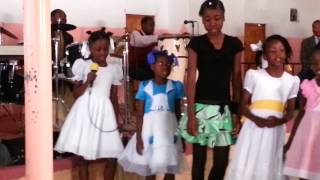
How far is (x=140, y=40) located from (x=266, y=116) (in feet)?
15.7

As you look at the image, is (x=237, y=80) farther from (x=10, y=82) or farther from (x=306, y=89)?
(x=10, y=82)

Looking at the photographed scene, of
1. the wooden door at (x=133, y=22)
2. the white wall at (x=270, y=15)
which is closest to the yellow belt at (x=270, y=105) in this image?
the wooden door at (x=133, y=22)

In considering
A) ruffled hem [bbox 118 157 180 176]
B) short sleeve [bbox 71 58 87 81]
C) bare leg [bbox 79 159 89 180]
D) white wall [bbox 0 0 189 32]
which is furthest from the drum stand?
white wall [bbox 0 0 189 32]

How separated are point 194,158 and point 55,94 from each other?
93.0 inches

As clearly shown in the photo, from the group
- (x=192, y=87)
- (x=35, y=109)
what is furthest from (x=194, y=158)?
(x=35, y=109)

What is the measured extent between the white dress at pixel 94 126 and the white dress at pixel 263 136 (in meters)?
0.87

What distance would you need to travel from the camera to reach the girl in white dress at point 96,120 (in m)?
3.21

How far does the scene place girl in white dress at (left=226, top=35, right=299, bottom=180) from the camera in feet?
9.08

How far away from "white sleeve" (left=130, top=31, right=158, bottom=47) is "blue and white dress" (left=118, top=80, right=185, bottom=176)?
13.8 feet

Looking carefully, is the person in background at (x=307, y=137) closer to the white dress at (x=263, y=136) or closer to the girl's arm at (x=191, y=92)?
the white dress at (x=263, y=136)

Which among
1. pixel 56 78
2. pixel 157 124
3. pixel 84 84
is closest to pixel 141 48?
pixel 56 78

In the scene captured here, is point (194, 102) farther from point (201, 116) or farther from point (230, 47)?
point (230, 47)

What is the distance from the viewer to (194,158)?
2.88 meters

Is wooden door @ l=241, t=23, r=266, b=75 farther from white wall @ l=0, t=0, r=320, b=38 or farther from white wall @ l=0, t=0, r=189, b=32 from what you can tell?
white wall @ l=0, t=0, r=189, b=32
